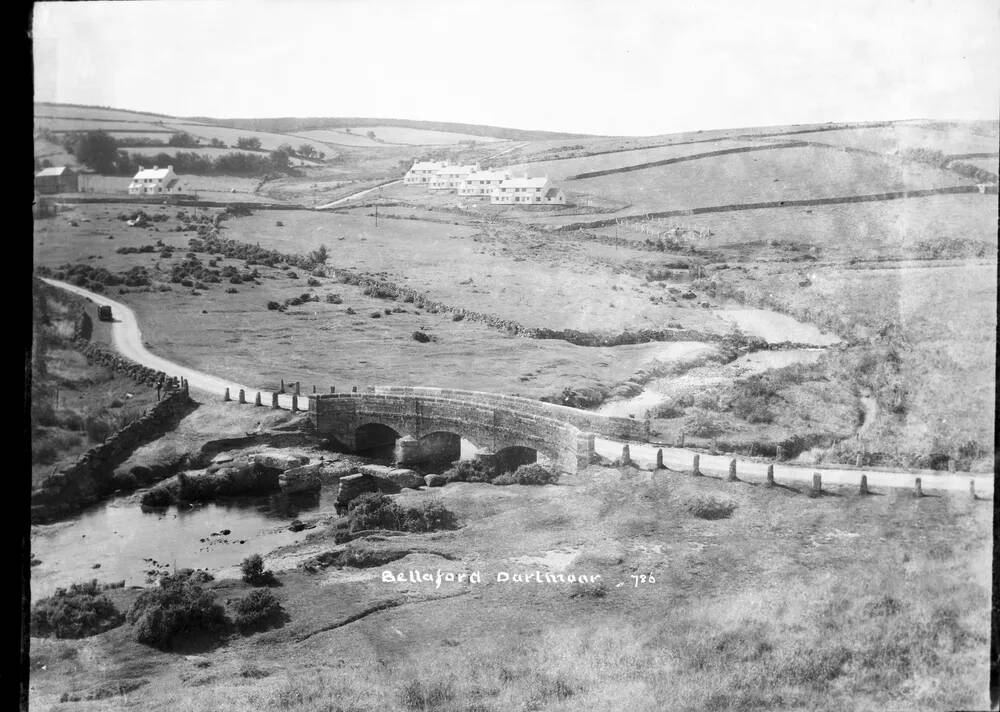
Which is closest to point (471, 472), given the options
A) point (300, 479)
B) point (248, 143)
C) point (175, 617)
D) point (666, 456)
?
point (300, 479)

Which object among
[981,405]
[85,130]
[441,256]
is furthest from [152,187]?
[981,405]

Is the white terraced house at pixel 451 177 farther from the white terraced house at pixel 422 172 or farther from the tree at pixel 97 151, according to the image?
the tree at pixel 97 151

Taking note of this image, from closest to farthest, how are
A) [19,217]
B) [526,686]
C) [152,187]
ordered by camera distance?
[526,686] → [19,217] → [152,187]

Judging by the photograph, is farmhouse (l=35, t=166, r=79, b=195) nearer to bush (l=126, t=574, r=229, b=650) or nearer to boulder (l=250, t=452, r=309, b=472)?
boulder (l=250, t=452, r=309, b=472)

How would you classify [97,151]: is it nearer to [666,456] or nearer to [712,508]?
[666,456]

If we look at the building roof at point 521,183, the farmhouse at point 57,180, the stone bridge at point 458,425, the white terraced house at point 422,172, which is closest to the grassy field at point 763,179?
the building roof at point 521,183

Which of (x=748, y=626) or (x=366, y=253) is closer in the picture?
(x=748, y=626)

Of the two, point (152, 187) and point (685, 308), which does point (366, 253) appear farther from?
point (685, 308)
